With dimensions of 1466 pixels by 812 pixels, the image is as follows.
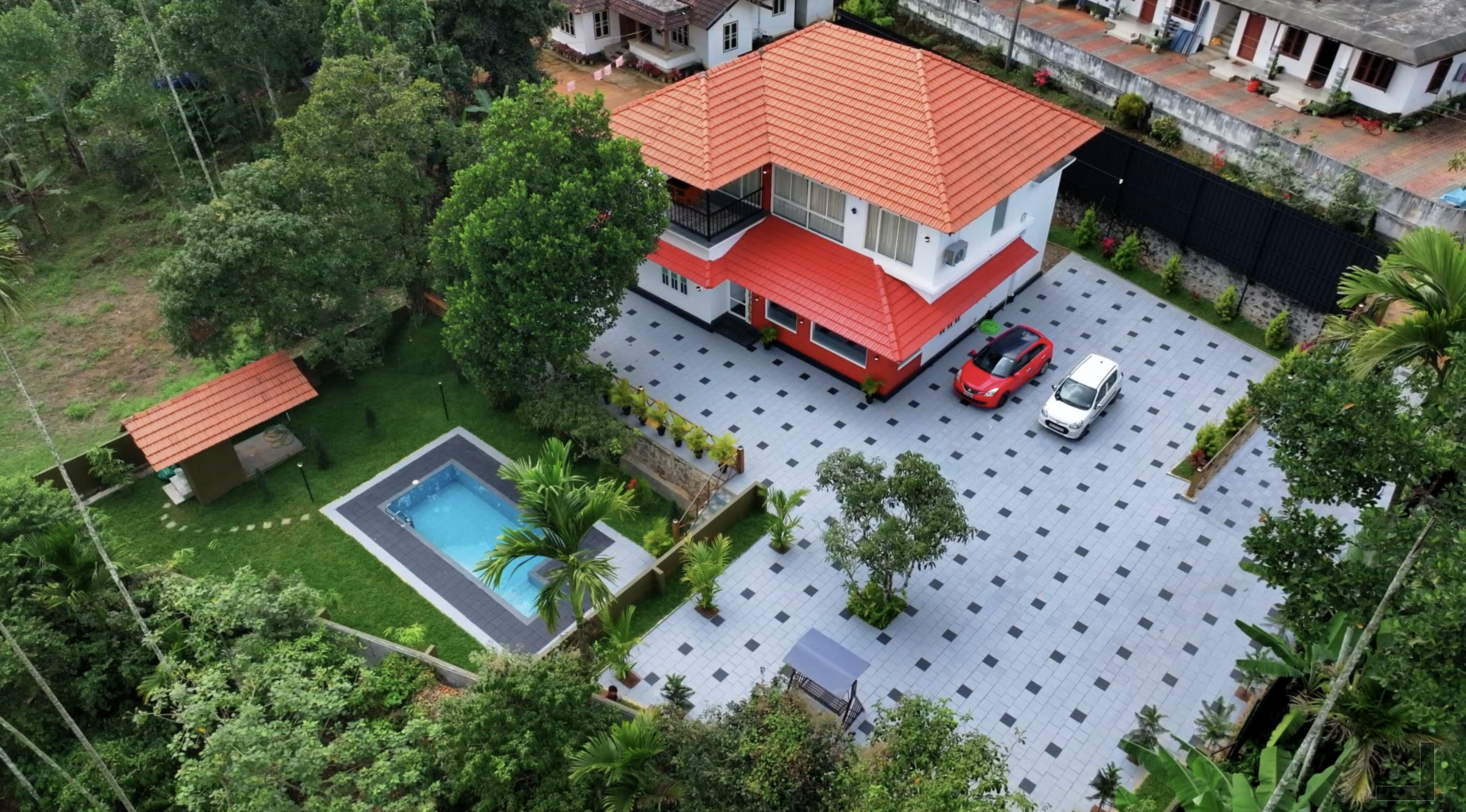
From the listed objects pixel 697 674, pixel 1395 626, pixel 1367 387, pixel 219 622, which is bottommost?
pixel 697 674

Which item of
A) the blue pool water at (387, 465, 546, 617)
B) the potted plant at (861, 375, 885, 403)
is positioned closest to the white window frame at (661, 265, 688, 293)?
the potted plant at (861, 375, 885, 403)

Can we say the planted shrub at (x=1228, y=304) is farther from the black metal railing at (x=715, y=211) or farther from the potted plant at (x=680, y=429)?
the potted plant at (x=680, y=429)

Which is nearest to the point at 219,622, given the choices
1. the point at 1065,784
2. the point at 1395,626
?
the point at 1065,784

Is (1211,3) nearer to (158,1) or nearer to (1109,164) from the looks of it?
(1109,164)

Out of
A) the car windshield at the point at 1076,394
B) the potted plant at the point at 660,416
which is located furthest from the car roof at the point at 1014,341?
the potted plant at the point at 660,416

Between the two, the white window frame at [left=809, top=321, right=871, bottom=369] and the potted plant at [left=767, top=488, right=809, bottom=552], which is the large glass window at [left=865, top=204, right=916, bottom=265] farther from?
the potted plant at [left=767, top=488, right=809, bottom=552]

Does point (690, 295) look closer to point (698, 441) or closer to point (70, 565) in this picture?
point (698, 441)
